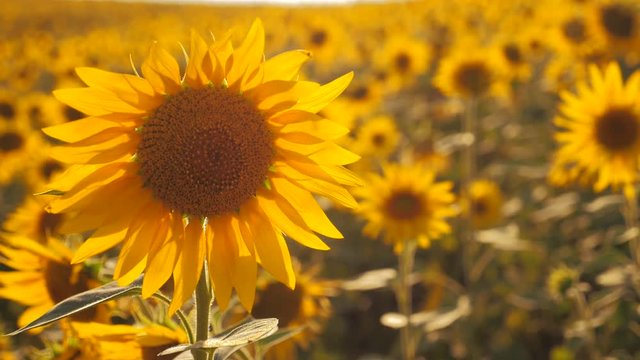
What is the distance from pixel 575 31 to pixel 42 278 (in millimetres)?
5786

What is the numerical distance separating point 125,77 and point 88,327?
2.12ft

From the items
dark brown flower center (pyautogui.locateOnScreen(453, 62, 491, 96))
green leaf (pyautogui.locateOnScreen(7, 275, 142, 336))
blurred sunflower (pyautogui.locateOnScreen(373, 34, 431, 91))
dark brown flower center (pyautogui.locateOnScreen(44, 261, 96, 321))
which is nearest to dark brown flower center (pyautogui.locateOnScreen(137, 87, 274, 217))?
green leaf (pyautogui.locateOnScreen(7, 275, 142, 336))

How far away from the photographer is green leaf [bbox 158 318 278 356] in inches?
44.3

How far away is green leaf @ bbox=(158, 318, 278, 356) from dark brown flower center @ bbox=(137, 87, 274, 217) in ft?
1.12

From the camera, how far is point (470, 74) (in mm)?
5305

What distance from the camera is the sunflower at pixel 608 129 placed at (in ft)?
11.3

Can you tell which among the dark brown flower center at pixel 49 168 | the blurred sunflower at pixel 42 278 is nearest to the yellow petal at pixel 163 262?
the blurred sunflower at pixel 42 278

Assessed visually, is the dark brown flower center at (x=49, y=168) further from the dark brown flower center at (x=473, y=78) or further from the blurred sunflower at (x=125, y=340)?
the blurred sunflower at (x=125, y=340)

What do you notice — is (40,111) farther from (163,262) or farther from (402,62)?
(163,262)

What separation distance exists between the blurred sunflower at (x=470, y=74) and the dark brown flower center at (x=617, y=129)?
71.0 inches

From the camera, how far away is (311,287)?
2889 millimetres

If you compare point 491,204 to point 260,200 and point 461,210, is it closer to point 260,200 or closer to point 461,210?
point 461,210

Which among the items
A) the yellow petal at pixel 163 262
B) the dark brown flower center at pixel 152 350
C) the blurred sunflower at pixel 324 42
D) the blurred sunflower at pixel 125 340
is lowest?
the dark brown flower center at pixel 152 350

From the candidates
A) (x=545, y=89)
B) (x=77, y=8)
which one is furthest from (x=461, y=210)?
(x=77, y=8)
